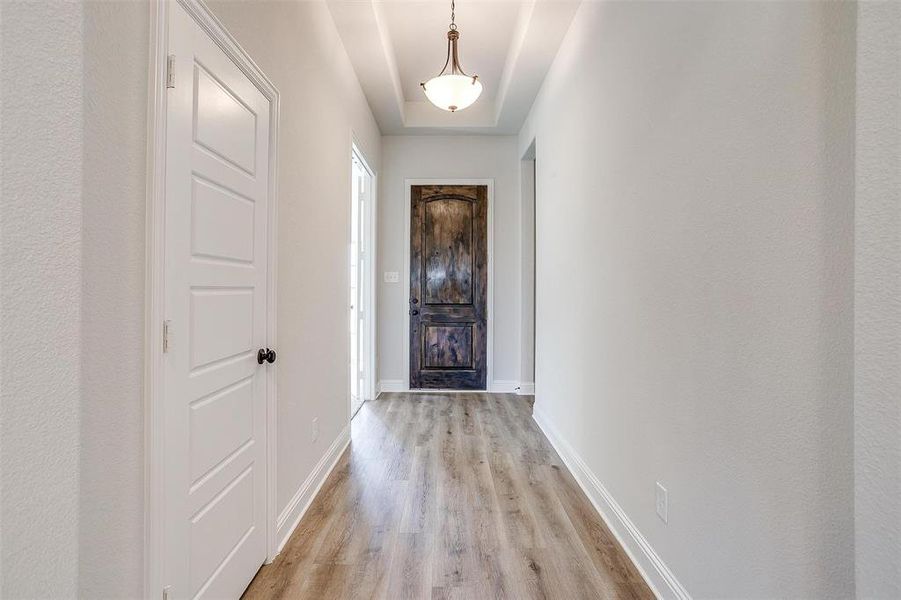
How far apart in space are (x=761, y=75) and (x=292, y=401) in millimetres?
2081

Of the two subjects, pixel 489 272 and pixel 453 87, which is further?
pixel 489 272

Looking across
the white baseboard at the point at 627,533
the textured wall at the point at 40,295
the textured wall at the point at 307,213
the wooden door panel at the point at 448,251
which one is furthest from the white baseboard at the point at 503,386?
the textured wall at the point at 40,295

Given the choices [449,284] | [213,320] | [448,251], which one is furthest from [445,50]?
[213,320]

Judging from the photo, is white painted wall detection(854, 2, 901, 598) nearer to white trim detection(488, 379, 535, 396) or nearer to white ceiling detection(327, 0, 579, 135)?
white ceiling detection(327, 0, 579, 135)

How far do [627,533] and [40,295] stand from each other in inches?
81.0

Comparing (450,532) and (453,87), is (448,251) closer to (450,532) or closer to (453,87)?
(453,87)

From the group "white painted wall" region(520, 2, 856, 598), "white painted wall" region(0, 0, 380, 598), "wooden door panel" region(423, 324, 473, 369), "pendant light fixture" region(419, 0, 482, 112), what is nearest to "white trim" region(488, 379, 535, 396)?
"wooden door panel" region(423, 324, 473, 369)

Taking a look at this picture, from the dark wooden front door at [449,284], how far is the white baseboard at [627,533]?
200 cm

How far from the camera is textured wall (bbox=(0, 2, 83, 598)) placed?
2.06 ft

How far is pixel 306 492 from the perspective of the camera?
2188 millimetres

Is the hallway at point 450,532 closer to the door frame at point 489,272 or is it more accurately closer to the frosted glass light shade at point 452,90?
the door frame at point 489,272

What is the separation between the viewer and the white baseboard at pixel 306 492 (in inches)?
74.5

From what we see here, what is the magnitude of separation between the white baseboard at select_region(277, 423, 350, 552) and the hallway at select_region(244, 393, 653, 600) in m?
0.04

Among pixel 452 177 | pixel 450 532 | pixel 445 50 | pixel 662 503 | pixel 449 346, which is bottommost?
pixel 450 532
